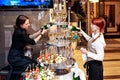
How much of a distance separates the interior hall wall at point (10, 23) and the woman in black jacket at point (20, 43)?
0.84 ft

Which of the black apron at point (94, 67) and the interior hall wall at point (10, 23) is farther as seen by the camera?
the interior hall wall at point (10, 23)

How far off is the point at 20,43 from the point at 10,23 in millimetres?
640

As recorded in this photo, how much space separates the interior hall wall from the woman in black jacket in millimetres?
257

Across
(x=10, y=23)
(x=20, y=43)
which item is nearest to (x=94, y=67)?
(x=20, y=43)

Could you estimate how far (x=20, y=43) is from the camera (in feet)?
13.2

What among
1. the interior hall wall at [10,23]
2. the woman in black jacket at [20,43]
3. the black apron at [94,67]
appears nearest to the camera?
the woman in black jacket at [20,43]

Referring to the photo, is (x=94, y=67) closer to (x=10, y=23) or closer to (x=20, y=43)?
(x=20, y=43)

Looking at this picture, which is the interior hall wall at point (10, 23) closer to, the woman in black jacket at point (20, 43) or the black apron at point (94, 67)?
the woman in black jacket at point (20, 43)

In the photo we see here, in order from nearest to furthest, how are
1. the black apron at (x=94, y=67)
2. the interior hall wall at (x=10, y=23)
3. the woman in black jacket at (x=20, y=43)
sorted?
the woman in black jacket at (x=20, y=43) → the black apron at (x=94, y=67) → the interior hall wall at (x=10, y=23)

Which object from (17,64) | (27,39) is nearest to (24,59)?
(17,64)

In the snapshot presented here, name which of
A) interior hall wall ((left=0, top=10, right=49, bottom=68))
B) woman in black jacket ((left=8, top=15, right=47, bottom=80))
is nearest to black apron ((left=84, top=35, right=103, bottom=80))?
woman in black jacket ((left=8, top=15, right=47, bottom=80))

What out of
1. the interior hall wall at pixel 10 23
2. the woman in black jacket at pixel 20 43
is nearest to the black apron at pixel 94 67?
the woman in black jacket at pixel 20 43

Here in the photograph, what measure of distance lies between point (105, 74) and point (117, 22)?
7.81m

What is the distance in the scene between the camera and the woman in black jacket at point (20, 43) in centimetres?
393
